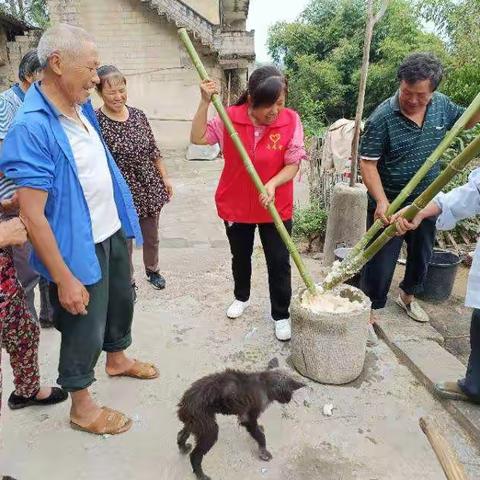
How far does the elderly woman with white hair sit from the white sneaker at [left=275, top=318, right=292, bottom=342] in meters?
1.33

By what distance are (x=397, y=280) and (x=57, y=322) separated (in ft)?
11.5

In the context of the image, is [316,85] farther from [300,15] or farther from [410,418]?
[410,418]

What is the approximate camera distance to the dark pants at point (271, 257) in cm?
307

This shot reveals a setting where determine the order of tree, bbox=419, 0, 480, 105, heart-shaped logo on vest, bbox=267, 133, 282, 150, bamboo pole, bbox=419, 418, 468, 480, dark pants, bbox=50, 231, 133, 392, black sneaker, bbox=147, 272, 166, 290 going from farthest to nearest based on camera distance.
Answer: tree, bbox=419, 0, 480, 105 < black sneaker, bbox=147, 272, 166, 290 < heart-shaped logo on vest, bbox=267, 133, 282, 150 < dark pants, bbox=50, 231, 133, 392 < bamboo pole, bbox=419, 418, 468, 480

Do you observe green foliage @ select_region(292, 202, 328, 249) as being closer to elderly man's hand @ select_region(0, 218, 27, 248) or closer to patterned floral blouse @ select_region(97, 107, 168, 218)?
patterned floral blouse @ select_region(97, 107, 168, 218)

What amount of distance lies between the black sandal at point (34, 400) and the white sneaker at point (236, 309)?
4.71 ft

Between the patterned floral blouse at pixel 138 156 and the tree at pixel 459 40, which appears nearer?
the patterned floral blouse at pixel 138 156

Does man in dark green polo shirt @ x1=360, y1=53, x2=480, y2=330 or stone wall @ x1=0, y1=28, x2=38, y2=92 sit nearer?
man in dark green polo shirt @ x1=360, y1=53, x2=480, y2=330

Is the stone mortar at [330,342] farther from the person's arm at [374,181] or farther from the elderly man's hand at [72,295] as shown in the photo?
the elderly man's hand at [72,295]

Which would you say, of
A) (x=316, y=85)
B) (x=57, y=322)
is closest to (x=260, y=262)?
(x=57, y=322)

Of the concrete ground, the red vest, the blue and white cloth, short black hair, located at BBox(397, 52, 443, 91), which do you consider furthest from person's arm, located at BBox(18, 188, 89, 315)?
short black hair, located at BBox(397, 52, 443, 91)

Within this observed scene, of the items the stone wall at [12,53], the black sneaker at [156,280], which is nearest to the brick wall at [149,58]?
the stone wall at [12,53]

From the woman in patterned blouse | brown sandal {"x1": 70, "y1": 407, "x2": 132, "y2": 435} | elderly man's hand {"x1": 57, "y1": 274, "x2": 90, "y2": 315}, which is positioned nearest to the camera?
elderly man's hand {"x1": 57, "y1": 274, "x2": 90, "y2": 315}

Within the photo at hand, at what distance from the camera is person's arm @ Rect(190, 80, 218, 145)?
2.60m
